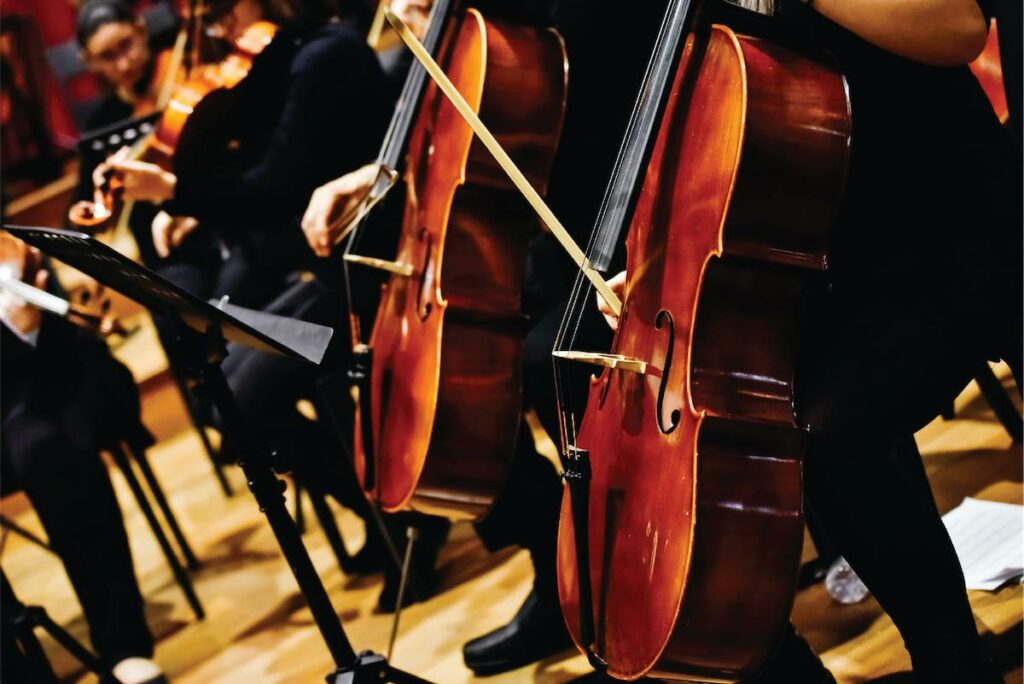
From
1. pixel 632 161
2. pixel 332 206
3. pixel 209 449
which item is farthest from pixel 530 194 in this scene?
pixel 209 449

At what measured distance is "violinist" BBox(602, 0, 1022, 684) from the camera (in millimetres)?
1053

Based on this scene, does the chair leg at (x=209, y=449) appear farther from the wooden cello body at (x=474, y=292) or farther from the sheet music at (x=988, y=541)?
the sheet music at (x=988, y=541)

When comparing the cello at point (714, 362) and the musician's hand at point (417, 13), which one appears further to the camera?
the musician's hand at point (417, 13)

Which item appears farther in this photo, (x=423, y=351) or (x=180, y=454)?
(x=180, y=454)

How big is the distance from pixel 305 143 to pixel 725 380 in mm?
1244

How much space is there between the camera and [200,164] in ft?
7.28

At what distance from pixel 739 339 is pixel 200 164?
1.51 m

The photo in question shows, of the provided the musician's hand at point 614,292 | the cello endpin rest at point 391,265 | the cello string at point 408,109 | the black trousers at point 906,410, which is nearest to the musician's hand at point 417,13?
the cello string at point 408,109

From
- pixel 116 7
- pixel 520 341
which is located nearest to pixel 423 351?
pixel 520 341

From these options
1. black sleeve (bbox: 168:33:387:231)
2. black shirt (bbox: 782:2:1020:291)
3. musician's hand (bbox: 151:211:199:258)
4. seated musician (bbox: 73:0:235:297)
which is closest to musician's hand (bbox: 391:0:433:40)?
black sleeve (bbox: 168:33:387:231)

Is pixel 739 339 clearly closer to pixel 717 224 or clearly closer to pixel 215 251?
pixel 717 224

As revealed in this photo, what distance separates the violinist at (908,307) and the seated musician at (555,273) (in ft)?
1.24

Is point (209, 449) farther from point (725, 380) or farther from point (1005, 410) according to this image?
point (725, 380)

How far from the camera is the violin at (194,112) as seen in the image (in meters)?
2.11
